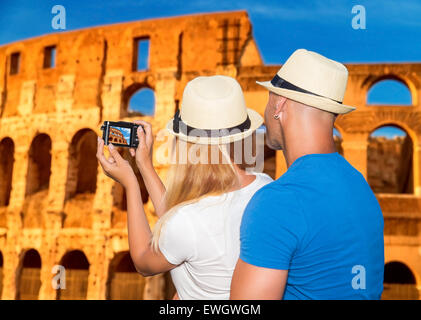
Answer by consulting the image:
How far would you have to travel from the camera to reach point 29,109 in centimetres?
1731

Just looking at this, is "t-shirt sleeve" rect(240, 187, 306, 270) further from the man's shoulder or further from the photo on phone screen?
the photo on phone screen

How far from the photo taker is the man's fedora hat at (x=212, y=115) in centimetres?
207

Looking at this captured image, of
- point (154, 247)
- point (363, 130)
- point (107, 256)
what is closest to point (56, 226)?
point (107, 256)

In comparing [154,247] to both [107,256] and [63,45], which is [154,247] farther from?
[63,45]

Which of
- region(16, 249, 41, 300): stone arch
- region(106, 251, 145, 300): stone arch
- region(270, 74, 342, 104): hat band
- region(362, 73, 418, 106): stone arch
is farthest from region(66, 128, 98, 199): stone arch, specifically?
region(270, 74, 342, 104): hat band

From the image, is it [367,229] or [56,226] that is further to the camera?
[56,226]

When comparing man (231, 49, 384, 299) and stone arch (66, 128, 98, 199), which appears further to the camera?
stone arch (66, 128, 98, 199)

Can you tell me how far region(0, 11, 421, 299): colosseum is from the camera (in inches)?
542

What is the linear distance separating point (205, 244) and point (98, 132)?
1476cm

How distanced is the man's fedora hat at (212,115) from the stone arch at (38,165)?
16.3m

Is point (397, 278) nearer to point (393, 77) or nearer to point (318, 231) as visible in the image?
point (393, 77)

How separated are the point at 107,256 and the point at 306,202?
14.0 meters

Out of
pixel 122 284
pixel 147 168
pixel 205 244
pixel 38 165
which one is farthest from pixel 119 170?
pixel 38 165

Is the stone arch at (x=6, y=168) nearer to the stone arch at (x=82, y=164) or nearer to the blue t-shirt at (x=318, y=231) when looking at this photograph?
the stone arch at (x=82, y=164)
